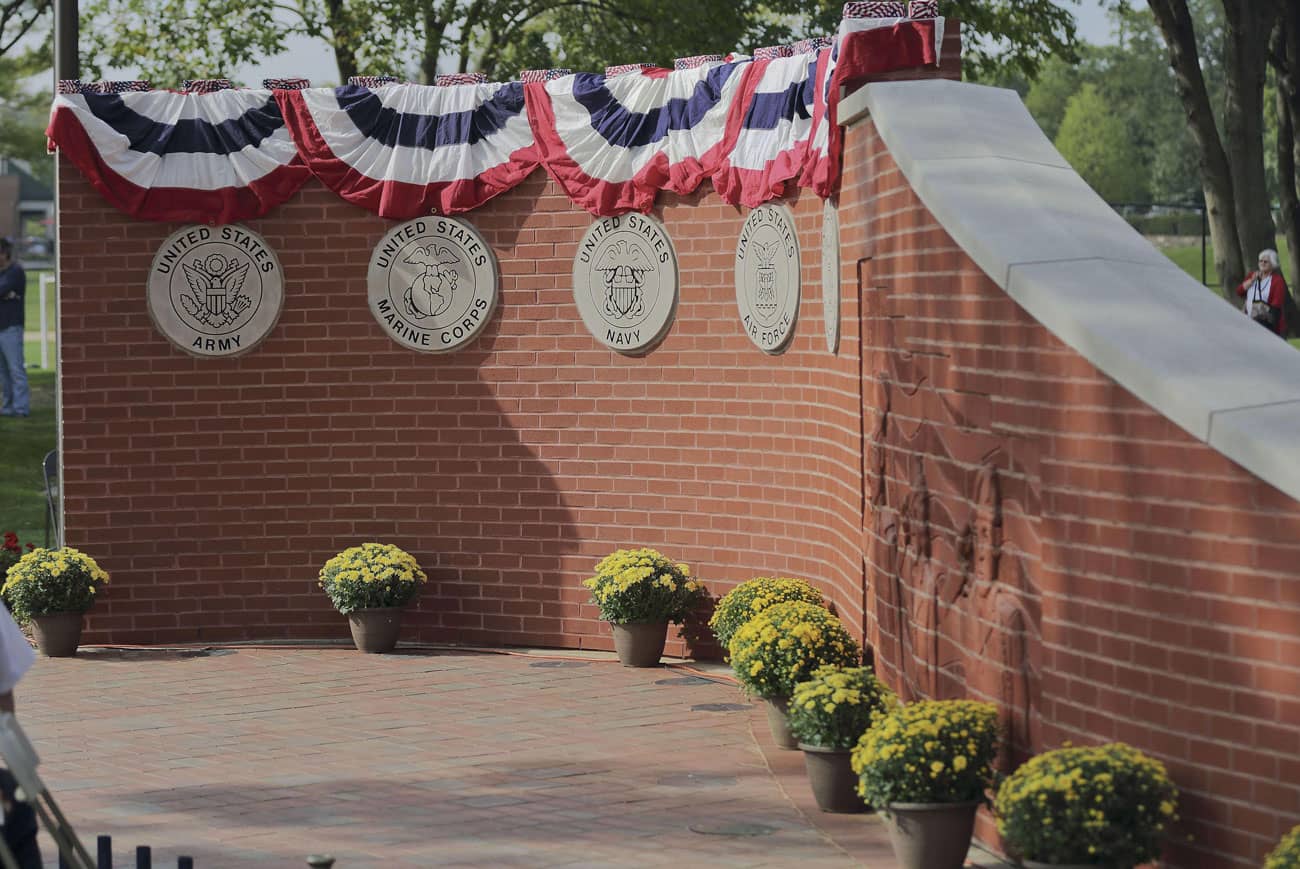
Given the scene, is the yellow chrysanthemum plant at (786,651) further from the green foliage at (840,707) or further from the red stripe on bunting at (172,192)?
the red stripe on bunting at (172,192)

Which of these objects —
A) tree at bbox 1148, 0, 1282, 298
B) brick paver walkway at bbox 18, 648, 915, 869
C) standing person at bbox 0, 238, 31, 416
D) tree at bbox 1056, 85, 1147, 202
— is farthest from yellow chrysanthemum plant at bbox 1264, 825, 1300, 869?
tree at bbox 1056, 85, 1147, 202

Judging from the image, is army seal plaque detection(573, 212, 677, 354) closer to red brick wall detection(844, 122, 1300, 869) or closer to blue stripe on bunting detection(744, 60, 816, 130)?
blue stripe on bunting detection(744, 60, 816, 130)

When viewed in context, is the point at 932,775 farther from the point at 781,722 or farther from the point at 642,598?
the point at 642,598

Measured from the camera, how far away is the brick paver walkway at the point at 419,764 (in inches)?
251

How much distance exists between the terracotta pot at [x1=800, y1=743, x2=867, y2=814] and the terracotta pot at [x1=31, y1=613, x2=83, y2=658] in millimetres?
5406

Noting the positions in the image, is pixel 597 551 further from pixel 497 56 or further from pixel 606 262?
pixel 497 56

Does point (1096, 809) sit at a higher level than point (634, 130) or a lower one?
lower

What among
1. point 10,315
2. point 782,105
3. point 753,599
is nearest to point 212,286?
point 782,105

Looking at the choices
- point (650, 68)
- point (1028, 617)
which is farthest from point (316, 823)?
point (650, 68)

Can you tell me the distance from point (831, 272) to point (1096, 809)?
161 inches

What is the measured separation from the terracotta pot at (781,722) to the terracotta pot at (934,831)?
1.95 m

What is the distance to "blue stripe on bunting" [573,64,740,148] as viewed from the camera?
32.2ft

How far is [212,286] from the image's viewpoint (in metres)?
10.8

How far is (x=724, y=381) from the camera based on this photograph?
9.95 meters
